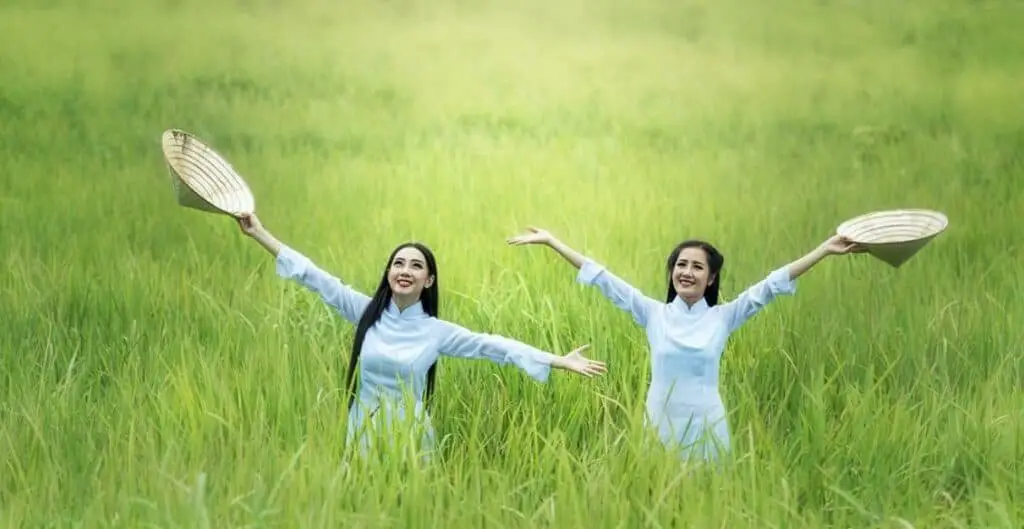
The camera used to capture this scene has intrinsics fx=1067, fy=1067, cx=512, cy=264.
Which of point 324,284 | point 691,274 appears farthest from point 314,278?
point 691,274

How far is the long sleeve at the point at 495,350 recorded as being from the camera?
5.98 ft

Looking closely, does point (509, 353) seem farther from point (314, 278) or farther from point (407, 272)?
point (314, 278)

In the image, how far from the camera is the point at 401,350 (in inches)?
73.1

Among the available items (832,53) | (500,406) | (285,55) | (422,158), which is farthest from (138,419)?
(832,53)

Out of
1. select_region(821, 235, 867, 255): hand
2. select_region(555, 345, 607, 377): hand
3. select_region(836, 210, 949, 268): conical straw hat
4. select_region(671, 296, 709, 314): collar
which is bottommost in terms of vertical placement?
select_region(555, 345, 607, 377): hand

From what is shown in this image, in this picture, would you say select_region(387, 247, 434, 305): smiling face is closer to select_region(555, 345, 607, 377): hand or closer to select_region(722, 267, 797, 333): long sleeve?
select_region(555, 345, 607, 377): hand

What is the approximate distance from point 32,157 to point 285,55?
0.83m

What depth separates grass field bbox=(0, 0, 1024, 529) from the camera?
1.67 metres

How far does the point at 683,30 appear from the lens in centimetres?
345

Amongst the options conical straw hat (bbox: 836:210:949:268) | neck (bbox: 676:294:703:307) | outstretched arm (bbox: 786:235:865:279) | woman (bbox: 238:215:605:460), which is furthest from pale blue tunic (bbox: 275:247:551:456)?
conical straw hat (bbox: 836:210:949:268)

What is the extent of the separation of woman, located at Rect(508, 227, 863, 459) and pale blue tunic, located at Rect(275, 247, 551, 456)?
0.65ft

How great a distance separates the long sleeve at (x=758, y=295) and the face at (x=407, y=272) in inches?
21.0

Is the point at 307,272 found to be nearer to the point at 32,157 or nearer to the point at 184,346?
the point at 184,346

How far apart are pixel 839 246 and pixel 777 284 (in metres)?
0.14
